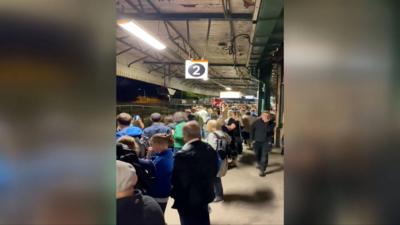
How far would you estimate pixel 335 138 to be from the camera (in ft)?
3.57

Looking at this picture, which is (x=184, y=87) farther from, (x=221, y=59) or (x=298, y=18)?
(x=298, y=18)

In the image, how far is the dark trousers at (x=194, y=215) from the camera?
Result: 2.61m

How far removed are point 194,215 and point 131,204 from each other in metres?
0.92

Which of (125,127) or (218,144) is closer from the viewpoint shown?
(125,127)

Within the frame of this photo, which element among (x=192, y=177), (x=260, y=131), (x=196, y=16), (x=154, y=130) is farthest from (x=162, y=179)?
(x=260, y=131)

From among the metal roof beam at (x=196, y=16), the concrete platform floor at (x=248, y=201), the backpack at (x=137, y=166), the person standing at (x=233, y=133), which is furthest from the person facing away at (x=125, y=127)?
the person standing at (x=233, y=133)

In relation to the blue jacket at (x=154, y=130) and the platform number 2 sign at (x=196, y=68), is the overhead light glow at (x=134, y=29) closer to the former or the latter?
the blue jacket at (x=154, y=130)

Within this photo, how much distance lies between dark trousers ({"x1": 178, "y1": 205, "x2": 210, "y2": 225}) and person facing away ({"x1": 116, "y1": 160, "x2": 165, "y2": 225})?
2.10 ft

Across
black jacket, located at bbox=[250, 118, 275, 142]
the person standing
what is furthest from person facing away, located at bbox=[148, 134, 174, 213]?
black jacket, located at bbox=[250, 118, 275, 142]

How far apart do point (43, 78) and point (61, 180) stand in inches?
17.6

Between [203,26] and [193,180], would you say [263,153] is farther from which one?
[193,180]

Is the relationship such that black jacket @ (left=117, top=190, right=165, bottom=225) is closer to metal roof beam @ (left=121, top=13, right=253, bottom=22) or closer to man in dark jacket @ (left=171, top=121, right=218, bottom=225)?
man in dark jacket @ (left=171, top=121, right=218, bottom=225)

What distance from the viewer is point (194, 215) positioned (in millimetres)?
2617

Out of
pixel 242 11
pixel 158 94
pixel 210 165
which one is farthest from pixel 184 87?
pixel 210 165
